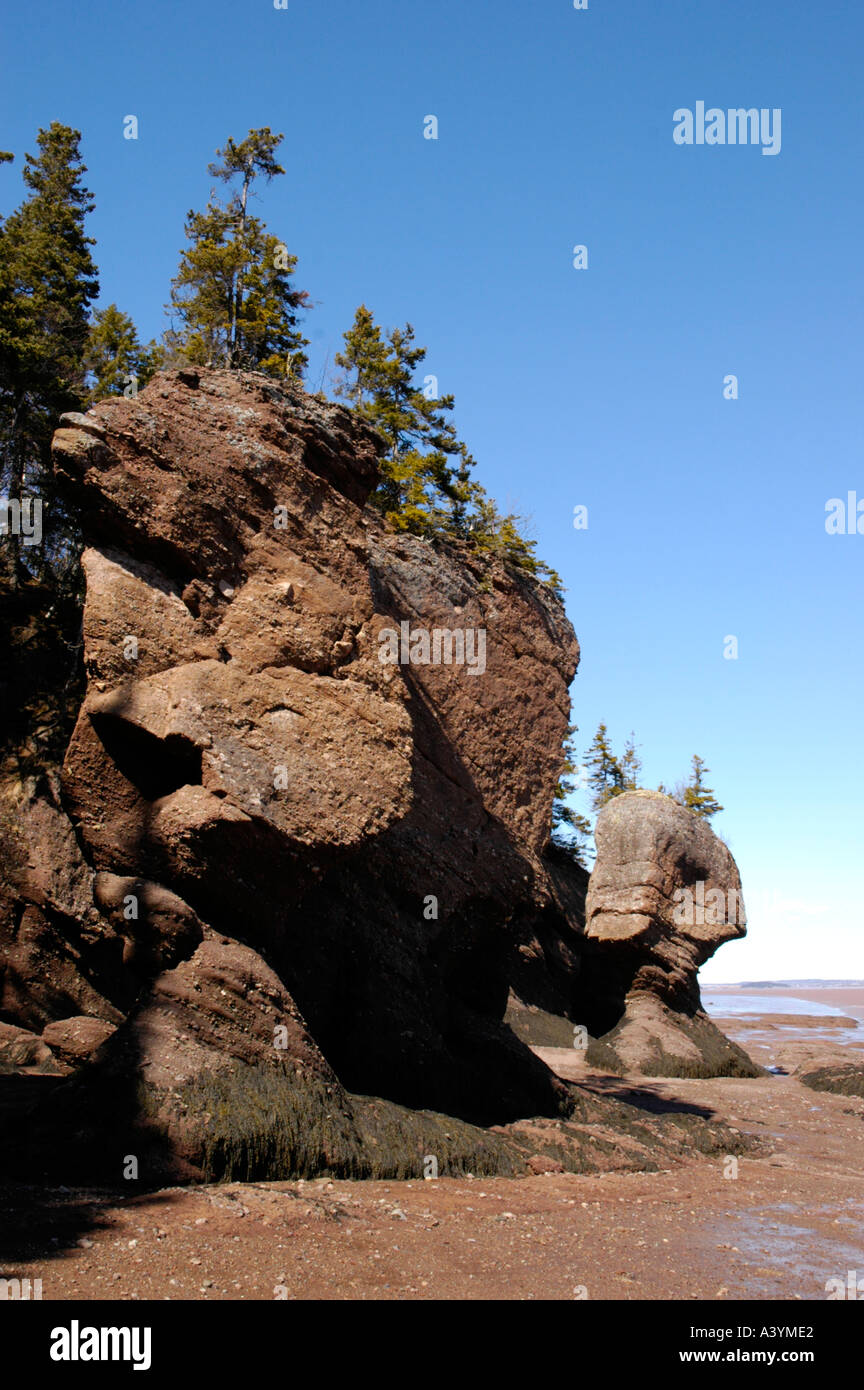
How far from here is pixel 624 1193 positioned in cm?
956

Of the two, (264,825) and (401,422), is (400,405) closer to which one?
(401,422)

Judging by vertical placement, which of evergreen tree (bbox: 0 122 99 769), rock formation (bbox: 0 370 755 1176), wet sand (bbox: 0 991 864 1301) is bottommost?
wet sand (bbox: 0 991 864 1301)

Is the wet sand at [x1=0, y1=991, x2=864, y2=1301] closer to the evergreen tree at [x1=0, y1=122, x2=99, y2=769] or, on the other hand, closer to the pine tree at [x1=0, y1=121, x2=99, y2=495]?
the evergreen tree at [x1=0, y1=122, x2=99, y2=769]

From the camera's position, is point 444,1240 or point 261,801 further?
point 261,801

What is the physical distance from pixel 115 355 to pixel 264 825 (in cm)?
2203

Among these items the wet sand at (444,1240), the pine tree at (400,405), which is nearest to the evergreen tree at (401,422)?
the pine tree at (400,405)

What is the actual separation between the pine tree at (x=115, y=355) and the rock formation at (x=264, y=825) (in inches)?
539

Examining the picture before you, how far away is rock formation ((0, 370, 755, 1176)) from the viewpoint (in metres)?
8.69

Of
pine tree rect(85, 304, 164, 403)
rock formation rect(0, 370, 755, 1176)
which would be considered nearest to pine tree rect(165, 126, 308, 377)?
pine tree rect(85, 304, 164, 403)

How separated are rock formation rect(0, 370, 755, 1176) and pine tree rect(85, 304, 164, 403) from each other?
1370 centimetres

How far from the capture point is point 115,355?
27.3 meters

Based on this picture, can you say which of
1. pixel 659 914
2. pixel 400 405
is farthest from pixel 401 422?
pixel 659 914
